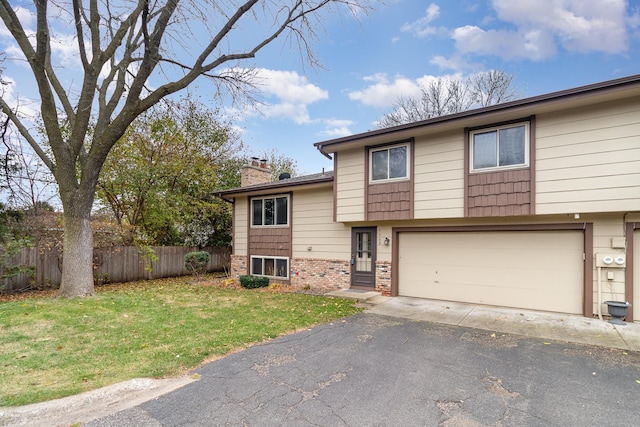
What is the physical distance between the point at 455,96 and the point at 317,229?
53.9 ft

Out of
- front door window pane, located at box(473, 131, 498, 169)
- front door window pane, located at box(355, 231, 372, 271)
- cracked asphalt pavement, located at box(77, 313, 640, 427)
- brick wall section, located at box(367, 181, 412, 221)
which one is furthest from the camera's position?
front door window pane, located at box(355, 231, 372, 271)

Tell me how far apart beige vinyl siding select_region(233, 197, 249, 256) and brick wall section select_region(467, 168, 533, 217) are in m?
8.39

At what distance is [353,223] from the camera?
9.95 metres

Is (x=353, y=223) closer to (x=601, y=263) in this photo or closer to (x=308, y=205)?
(x=308, y=205)

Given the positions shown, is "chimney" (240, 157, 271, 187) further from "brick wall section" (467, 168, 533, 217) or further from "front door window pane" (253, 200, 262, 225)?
"brick wall section" (467, 168, 533, 217)

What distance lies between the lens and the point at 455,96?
70.6 ft

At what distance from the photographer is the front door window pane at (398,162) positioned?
8695mm

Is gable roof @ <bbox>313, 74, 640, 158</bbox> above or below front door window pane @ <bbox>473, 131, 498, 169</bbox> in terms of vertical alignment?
above

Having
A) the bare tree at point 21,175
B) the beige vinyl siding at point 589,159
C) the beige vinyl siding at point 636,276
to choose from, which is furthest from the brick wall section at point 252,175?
the beige vinyl siding at point 636,276

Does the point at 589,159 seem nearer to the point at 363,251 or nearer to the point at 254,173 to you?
the point at 363,251

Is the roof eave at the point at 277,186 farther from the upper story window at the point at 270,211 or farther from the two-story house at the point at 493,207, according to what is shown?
the upper story window at the point at 270,211

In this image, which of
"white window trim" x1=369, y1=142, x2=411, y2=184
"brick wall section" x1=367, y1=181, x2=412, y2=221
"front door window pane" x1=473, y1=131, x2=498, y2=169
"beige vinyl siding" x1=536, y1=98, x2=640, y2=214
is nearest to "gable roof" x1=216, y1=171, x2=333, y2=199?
"white window trim" x1=369, y1=142, x2=411, y2=184

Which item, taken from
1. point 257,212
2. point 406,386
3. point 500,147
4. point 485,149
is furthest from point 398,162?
point 406,386

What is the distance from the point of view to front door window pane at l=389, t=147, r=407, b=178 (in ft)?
28.5
